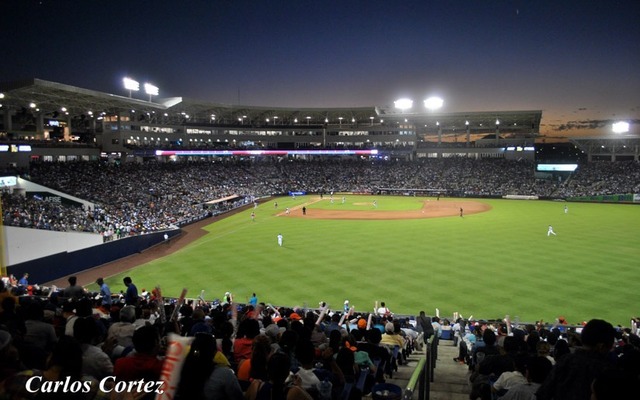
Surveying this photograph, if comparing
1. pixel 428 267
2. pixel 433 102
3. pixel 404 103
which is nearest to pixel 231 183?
pixel 404 103

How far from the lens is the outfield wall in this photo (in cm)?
2433

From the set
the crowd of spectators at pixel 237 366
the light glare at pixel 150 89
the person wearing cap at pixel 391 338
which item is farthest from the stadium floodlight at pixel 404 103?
the crowd of spectators at pixel 237 366

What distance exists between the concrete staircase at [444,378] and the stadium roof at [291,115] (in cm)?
5065

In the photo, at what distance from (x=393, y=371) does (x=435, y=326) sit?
6.55 m

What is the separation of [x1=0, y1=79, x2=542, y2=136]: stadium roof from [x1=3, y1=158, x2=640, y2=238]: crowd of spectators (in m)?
7.90

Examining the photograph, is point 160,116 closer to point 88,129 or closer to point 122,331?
point 88,129

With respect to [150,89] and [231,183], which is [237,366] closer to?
[150,89]

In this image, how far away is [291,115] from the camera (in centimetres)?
9306

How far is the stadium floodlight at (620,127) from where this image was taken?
74438 millimetres

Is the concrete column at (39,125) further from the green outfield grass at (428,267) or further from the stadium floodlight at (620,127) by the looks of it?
the stadium floodlight at (620,127)

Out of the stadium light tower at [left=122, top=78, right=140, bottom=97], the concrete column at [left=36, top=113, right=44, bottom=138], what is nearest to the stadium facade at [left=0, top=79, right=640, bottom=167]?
the concrete column at [left=36, top=113, right=44, bottom=138]

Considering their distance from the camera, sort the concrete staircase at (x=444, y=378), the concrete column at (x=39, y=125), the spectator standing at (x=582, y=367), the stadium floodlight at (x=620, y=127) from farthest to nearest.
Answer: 1. the stadium floodlight at (x=620, y=127)
2. the concrete column at (x=39, y=125)
3. the concrete staircase at (x=444, y=378)
4. the spectator standing at (x=582, y=367)

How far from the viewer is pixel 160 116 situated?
76.1 meters

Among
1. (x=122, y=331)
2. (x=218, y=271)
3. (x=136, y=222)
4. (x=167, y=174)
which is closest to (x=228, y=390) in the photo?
(x=122, y=331)
